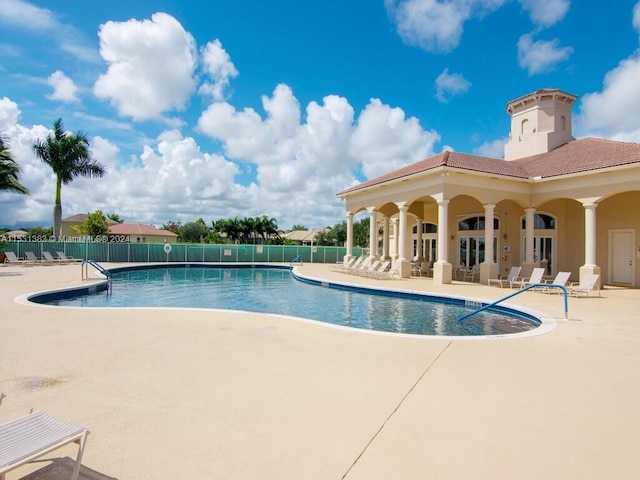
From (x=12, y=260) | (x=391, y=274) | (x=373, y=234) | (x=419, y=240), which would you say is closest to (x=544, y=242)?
(x=419, y=240)

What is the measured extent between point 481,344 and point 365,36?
53.4ft

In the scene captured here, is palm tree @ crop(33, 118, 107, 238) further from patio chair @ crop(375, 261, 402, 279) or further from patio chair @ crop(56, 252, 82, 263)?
patio chair @ crop(375, 261, 402, 279)

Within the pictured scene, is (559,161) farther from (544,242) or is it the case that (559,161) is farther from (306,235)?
(306,235)

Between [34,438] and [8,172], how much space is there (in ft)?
79.2

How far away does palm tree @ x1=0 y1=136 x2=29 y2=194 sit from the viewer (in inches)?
812

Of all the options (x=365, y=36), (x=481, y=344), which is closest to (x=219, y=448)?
(x=481, y=344)

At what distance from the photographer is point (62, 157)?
1247 inches

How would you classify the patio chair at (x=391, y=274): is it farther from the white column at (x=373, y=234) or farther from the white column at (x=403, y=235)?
the white column at (x=373, y=234)

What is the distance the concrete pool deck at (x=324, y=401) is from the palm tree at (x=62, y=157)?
2888 centimetres

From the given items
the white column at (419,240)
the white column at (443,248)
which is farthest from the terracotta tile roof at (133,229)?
the white column at (443,248)

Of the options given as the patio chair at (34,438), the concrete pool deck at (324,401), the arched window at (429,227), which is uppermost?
the arched window at (429,227)

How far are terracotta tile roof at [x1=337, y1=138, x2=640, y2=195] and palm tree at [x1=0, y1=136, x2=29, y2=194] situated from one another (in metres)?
19.4

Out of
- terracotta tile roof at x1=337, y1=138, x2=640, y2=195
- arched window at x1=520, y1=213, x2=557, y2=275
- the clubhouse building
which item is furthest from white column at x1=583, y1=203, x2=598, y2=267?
arched window at x1=520, y1=213, x2=557, y2=275

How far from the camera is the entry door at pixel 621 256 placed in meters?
16.3
